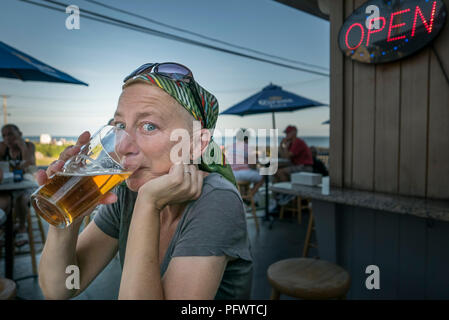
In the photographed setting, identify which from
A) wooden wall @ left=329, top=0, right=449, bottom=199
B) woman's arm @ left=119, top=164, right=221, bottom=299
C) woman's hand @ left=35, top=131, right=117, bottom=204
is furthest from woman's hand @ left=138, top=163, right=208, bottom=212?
wooden wall @ left=329, top=0, right=449, bottom=199

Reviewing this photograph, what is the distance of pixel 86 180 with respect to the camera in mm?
600

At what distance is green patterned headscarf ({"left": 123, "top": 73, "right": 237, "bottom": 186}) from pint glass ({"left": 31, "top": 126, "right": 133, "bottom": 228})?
0.14 meters

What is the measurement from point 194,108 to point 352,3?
2179 mm

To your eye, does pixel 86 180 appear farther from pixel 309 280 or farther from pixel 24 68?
pixel 24 68

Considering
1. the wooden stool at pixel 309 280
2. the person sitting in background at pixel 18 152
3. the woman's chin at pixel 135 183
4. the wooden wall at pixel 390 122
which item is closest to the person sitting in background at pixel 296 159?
the wooden wall at pixel 390 122

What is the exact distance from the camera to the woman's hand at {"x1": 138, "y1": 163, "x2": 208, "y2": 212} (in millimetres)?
582

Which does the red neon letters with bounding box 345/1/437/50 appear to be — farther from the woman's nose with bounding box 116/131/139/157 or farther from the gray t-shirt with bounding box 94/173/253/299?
the woman's nose with bounding box 116/131/139/157

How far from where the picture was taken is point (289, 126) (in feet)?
19.2

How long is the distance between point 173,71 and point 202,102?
0.10m

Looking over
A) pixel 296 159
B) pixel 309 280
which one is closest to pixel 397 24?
pixel 309 280

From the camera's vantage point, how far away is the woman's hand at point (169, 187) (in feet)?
1.91
